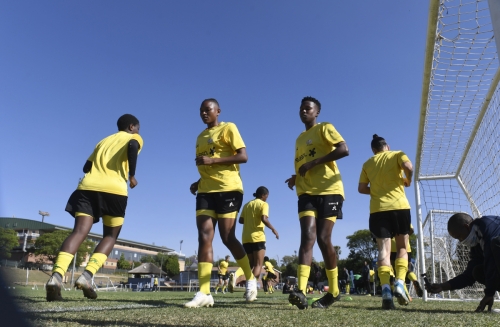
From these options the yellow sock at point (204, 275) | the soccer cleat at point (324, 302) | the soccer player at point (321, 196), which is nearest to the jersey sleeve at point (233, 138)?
the soccer player at point (321, 196)

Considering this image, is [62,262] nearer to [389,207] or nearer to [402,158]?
[389,207]

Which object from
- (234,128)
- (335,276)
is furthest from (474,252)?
(234,128)

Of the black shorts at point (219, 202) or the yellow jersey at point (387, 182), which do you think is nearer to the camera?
the black shorts at point (219, 202)

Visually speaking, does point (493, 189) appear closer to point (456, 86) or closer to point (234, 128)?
point (456, 86)

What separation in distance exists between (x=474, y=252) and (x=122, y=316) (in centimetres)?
353

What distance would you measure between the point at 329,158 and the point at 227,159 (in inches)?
45.0

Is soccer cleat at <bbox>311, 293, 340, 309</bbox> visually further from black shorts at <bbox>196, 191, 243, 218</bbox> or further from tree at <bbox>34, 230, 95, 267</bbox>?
tree at <bbox>34, 230, 95, 267</bbox>

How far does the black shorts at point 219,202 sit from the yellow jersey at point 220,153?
0.05 m

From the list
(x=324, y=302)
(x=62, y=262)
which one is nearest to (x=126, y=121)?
(x=62, y=262)

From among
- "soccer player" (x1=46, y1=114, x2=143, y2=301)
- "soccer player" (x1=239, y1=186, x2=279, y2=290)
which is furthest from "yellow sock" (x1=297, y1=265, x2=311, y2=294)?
"soccer player" (x1=239, y1=186, x2=279, y2=290)

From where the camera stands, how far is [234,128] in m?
4.93

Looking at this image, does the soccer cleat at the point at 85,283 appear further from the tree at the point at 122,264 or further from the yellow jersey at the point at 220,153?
the tree at the point at 122,264

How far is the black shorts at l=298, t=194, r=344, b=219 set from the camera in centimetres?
450

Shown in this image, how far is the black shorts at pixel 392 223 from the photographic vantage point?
4.96 metres
